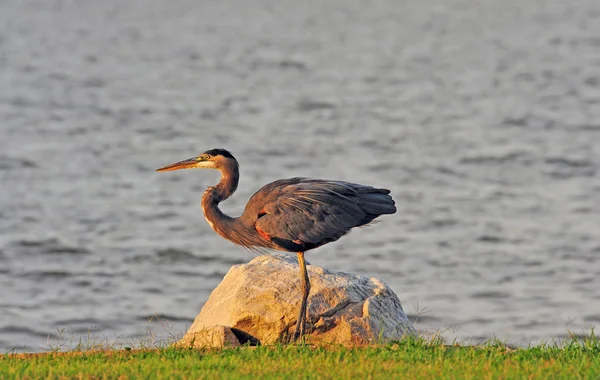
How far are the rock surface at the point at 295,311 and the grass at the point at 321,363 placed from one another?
0.41 metres

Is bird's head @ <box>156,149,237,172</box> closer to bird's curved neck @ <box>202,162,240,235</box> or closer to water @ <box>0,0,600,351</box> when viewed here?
bird's curved neck @ <box>202,162,240,235</box>

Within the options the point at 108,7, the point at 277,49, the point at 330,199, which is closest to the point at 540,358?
the point at 330,199

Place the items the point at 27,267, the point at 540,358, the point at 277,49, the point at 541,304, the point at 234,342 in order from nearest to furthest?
the point at 540,358 < the point at 234,342 < the point at 541,304 < the point at 27,267 < the point at 277,49

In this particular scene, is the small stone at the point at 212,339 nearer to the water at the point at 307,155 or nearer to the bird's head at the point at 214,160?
the bird's head at the point at 214,160

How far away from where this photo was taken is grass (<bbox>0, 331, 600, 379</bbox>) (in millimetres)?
8023

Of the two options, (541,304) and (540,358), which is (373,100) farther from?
(540,358)

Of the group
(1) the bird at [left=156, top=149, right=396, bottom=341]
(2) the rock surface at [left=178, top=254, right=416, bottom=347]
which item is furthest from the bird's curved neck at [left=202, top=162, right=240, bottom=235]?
(2) the rock surface at [left=178, top=254, right=416, bottom=347]

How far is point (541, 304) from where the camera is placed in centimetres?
1550

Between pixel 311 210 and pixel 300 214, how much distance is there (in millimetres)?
103

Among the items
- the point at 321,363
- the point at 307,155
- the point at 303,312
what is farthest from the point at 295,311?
the point at 307,155

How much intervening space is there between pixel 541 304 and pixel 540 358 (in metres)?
6.85

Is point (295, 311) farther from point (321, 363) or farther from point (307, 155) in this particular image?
point (307, 155)

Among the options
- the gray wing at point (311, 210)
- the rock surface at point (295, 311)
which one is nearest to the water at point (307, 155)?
the rock surface at point (295, 311)

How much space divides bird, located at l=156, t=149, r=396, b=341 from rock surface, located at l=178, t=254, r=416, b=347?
281 millimetres
